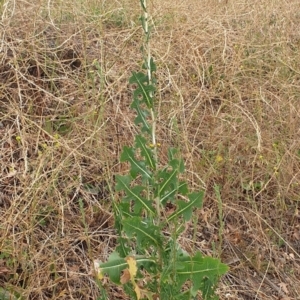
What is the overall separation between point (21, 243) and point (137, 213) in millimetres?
660

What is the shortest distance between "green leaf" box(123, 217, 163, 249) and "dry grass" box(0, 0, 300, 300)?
30cm

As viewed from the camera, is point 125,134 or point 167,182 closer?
point 167,182

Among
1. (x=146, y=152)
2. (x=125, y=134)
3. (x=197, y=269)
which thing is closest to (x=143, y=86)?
(x=146, y=152)

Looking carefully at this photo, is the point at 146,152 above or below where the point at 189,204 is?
above

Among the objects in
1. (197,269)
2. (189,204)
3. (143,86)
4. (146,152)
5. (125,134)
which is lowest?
(125,134)

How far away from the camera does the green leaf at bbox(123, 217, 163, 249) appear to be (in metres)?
1.50

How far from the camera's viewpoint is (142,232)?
1518mm

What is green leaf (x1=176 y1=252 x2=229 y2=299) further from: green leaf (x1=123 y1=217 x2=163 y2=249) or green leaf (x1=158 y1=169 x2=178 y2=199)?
green leaf (x1=158 y1=169 x2=178 y2=199)

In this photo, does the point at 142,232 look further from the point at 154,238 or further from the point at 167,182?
the point at 167,182

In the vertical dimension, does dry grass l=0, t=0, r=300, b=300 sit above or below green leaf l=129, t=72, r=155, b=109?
below

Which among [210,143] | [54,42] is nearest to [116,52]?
[54,42]

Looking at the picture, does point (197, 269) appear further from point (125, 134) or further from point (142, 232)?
point (125, 134)

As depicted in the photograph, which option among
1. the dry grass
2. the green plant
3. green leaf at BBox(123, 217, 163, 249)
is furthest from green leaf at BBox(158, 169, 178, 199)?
the dry grass

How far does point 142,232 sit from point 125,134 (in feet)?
3.91
